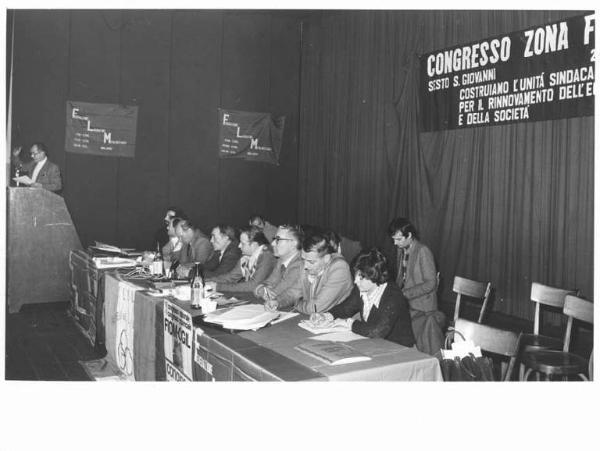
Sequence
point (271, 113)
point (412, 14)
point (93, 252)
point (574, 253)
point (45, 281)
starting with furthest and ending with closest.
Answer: point (271, 113) → point (412, 14) → point (45, 281) → point (93, 252) → point (574, 253)

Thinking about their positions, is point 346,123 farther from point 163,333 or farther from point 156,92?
point 163,333

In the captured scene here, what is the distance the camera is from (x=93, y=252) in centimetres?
561

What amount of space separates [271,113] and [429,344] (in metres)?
5.66

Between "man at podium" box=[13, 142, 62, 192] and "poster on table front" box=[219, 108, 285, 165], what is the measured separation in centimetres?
234

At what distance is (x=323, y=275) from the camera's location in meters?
3.69

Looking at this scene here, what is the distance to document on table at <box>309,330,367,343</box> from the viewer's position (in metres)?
2.68

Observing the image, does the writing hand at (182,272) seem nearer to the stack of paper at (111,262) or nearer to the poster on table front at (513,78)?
the stack of paper at (111,262)

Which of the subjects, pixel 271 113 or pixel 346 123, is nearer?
pixel 346 123

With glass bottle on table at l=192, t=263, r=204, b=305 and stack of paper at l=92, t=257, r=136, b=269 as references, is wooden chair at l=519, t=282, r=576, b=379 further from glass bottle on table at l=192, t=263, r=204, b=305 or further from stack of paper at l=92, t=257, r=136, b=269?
stack of paper at l=92, t=257, r=136, b=269

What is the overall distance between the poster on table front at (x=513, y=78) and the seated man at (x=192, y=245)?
109 inches

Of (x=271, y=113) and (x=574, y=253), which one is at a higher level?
(x=271, y=113)

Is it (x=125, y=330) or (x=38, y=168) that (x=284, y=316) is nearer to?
(x=125, y=330)

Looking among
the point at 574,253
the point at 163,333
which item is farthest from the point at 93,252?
the point at 574,253

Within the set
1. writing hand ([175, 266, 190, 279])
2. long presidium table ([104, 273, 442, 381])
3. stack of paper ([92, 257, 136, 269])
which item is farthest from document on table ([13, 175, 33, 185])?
long presidium table ([104, 273, 442, 381])
